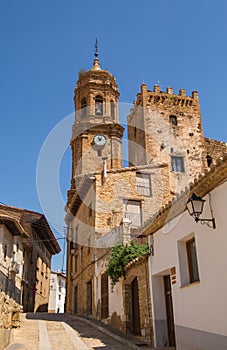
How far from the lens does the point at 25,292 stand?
83.5 feet

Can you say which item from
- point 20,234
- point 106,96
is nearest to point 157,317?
point 20,234

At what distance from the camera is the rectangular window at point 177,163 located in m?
26.0

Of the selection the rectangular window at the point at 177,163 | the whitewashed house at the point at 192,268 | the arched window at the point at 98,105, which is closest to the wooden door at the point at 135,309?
the whitewashed house at the point at 192,268

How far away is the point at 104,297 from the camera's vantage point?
15023 millimetres

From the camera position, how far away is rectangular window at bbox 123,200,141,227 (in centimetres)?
1884

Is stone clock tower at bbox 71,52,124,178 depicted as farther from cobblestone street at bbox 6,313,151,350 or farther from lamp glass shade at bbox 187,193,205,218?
lamp glass shade at bbox 187,193,205,218

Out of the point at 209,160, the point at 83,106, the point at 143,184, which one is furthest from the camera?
the point at 83,106

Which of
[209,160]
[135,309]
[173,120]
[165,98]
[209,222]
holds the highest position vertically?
[165,98]

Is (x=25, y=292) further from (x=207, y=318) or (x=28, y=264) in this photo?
(x=207, y=318)

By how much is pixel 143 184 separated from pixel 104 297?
7.07 meters

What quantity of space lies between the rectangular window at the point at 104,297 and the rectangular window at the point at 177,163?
41.1 ft

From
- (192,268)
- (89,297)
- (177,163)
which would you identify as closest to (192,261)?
(192,268)

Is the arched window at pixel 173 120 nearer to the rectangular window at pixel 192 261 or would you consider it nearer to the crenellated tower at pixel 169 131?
the crenellated tower at pixel 169 131

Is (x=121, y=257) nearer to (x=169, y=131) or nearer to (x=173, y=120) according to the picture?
A: (x=169, y=131)
